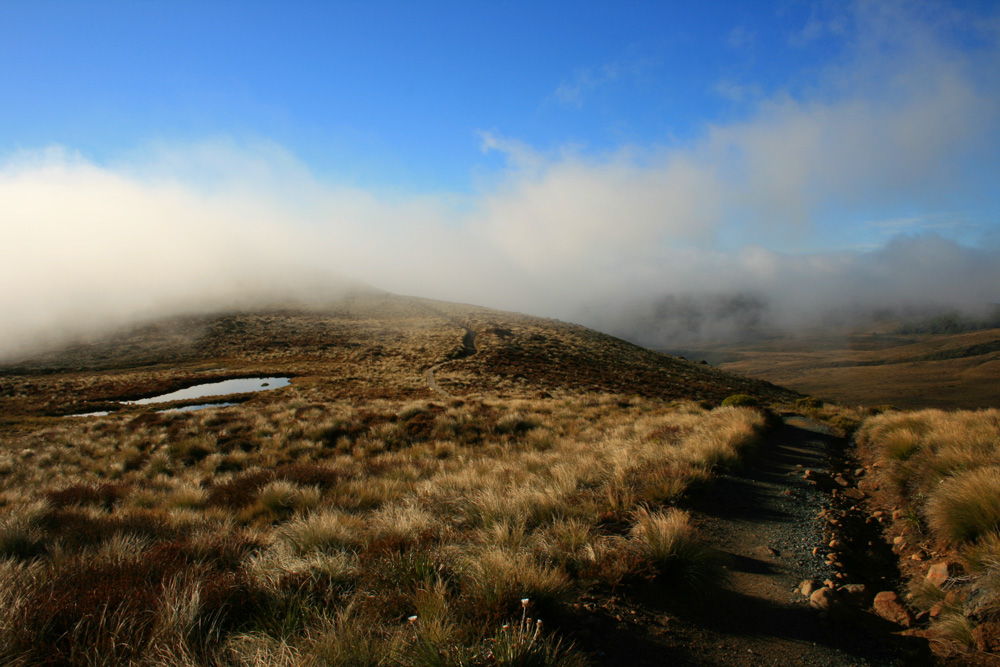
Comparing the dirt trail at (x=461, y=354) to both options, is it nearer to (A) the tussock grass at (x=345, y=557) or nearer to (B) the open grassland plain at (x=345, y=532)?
(B) the open grassland plain at (x=345, y=532)

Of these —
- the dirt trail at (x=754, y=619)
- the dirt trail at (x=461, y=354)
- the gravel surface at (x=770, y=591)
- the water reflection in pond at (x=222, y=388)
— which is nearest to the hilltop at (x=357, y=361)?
the dirt trail at (x=461, y=354)

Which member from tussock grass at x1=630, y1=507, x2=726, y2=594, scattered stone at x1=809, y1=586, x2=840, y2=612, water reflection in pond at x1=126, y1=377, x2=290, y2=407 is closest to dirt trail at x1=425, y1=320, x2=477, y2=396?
water reflection in pond at x1=126, y1=377, x2=290, y2=407

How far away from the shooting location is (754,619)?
12.5 ft

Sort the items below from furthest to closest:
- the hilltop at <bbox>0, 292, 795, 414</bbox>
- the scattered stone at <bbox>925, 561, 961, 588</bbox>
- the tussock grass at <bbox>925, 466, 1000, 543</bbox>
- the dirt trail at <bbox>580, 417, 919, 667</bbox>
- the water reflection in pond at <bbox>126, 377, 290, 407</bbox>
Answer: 1. the hilltop at <bbox>0, 292, 795, 414</bbox>
2. the water reflection in pond at <bbox>126, 377, 290, 407</bbox>
3. the tussock grass at <bbox>925, 466, 1000, 543</bbox>
4. the scattered stone at <bbox>925, 561, 961, 588</bbox>
5. the dirt trail at <bbox>580, 417, 919, 667</bbox>

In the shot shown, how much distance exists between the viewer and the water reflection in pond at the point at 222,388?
31.4 m

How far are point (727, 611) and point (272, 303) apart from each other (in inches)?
3683

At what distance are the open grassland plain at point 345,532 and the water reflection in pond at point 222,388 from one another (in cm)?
978

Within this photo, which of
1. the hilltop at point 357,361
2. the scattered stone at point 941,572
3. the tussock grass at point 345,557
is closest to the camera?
the tussock grass at point 345,557

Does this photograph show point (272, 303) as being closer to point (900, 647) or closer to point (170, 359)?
point (170, 359)

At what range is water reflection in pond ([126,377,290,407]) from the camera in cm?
3137

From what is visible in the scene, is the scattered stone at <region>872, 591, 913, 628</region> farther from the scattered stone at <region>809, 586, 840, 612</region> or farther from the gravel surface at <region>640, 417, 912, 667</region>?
the scattered stone at <region>809, 586, 840, 612</region>

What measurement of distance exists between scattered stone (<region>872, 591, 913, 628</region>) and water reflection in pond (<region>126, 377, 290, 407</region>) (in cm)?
3643

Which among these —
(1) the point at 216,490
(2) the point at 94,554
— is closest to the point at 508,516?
(2) the point at 94,554

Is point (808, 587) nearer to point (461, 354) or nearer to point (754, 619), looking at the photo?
point (754, 619)
